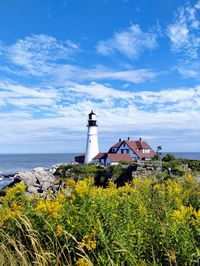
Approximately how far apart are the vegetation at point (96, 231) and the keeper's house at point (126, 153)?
2126 inches

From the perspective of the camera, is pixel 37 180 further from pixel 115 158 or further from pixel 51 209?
pixel 51 209

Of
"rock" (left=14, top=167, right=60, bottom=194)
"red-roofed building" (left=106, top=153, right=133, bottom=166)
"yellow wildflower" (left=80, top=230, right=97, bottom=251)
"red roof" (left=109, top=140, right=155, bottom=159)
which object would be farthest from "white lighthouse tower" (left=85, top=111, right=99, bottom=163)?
"yellow wildflower" (left=80, top=230, right=97, bottom=251)

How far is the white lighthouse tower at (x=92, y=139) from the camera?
60031mm

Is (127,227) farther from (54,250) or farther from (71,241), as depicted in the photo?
(54,250)

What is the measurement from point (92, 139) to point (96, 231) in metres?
56.3

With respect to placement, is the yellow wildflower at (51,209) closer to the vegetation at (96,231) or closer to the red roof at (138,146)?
the vegetation at (96,231)

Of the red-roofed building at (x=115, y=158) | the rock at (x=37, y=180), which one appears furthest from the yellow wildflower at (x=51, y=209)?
the red-roofed building at (x=115, y=158)

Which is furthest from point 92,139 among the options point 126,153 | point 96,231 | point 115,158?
point 96,231

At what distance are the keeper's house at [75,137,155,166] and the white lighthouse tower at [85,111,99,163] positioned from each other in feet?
3.10

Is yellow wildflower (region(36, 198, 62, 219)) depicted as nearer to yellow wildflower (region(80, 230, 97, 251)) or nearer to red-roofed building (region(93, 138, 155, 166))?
yellow wildflower (region(80, 230, 97, 251))

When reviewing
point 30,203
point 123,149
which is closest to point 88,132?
point 123,149

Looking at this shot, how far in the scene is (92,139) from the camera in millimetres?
60125

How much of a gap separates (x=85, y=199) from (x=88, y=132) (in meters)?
56.3

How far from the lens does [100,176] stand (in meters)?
45.6
